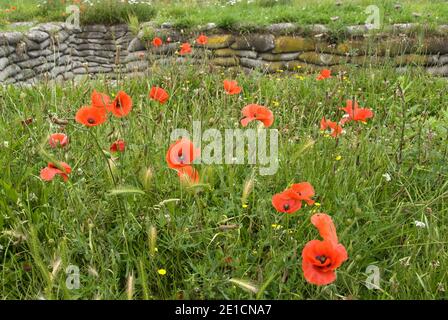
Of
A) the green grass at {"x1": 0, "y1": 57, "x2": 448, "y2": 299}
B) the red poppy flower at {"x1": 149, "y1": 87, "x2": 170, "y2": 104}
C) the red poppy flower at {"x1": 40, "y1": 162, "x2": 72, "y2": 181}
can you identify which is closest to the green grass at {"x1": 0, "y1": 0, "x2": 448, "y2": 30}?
the green grass at {"x1": 0, "y1": 57, "x2": 448, "y2": 299}

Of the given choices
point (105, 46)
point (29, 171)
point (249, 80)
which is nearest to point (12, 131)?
point (29, 171)

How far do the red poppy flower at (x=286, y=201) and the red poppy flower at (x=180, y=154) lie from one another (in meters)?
0.28

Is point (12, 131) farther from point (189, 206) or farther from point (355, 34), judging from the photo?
point (355, 34)

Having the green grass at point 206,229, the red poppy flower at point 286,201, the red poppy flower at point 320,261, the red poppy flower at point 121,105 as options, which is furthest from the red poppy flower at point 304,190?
the red poppy flower at point 121,105

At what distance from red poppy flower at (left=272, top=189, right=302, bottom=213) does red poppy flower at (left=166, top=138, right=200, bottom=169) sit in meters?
0.28

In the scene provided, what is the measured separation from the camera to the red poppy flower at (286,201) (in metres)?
1.44

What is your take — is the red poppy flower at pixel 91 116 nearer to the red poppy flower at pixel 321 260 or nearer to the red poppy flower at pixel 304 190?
the red poppy flower at pixel 304 190

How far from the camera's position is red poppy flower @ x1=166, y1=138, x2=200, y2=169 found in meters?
1.47

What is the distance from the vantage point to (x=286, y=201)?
4.83ft

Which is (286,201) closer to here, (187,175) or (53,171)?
(187,175)

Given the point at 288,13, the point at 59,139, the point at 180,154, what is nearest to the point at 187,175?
the point at 180,154

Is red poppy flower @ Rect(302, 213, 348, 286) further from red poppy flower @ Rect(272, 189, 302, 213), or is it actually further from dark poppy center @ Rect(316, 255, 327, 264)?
red poppy flower @ Rect(272, 189, 302, 213)

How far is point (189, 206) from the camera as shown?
6.34 feet
